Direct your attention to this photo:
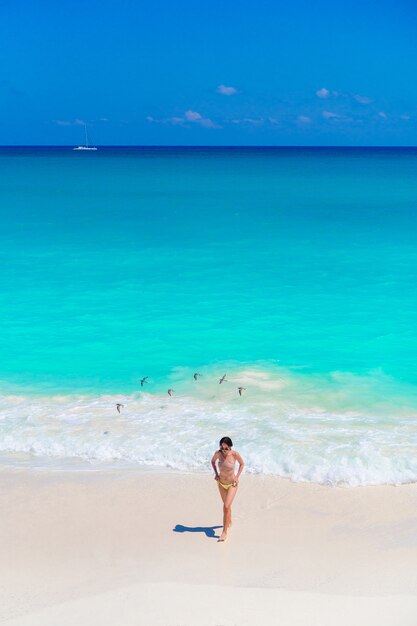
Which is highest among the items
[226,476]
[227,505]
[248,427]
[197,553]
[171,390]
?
[171,390]

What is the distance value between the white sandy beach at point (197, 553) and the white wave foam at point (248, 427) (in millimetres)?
575

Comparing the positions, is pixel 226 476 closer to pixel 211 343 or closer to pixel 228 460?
pixel 228 460

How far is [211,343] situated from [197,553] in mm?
9219

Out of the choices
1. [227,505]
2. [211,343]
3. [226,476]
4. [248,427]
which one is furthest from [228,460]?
[211,343]

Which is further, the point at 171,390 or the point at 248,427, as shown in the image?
the point at 171,390

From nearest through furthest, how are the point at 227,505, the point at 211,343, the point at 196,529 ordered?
the point at 227,505, the point at 196,529, the point at 211,343

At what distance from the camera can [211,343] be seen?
55.4 feet

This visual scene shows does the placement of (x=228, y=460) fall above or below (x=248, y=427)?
below

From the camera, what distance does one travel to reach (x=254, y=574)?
24.7 ft

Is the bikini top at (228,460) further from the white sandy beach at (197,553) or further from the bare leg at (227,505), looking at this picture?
the white sandy beach at (197,553)

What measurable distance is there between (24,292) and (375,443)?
14.8m

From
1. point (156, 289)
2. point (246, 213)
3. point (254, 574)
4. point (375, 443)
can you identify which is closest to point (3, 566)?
point (254, 574)

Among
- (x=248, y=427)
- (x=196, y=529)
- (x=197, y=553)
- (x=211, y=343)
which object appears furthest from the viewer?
(x=211, y=343)

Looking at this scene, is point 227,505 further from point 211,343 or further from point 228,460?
point 211,343
